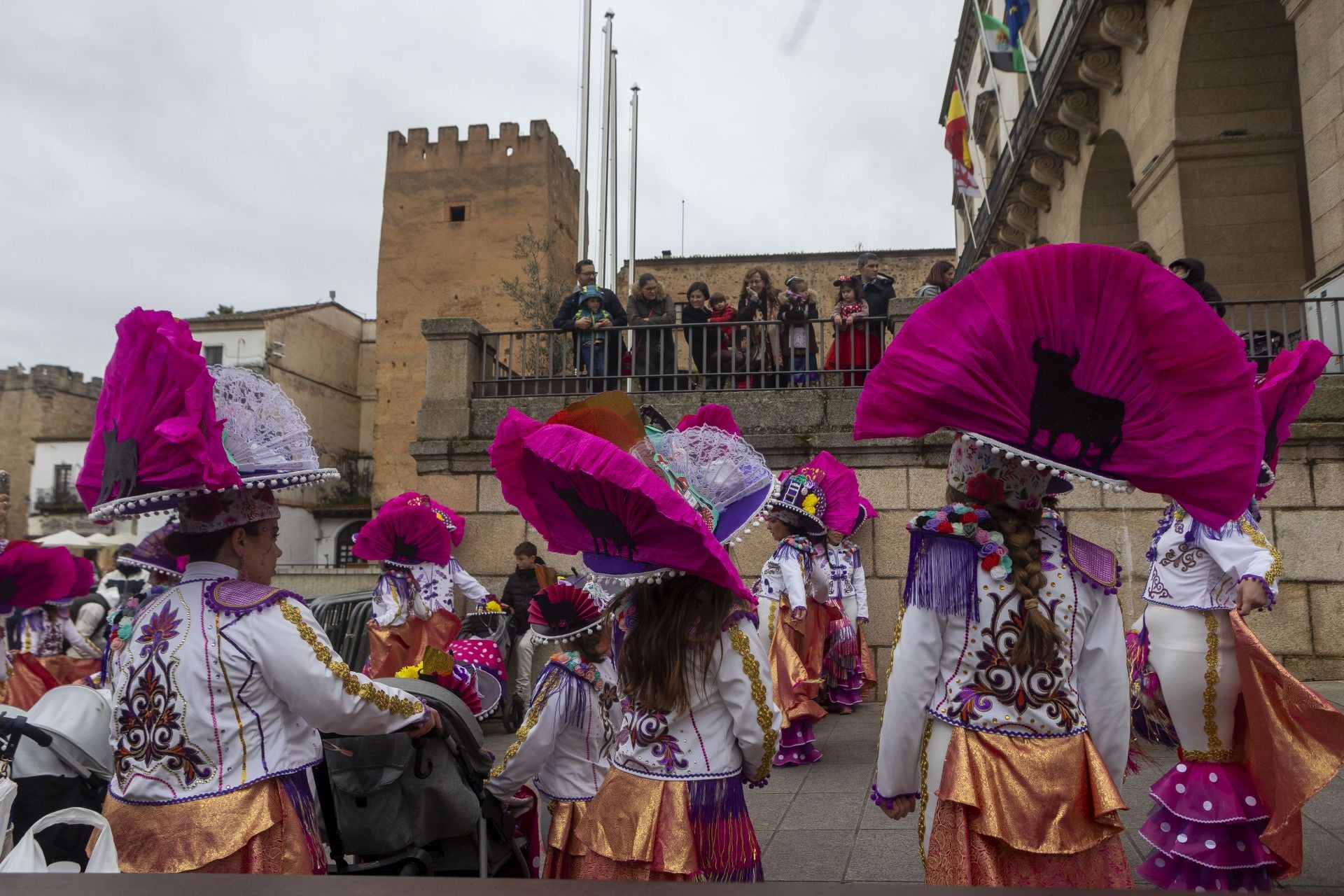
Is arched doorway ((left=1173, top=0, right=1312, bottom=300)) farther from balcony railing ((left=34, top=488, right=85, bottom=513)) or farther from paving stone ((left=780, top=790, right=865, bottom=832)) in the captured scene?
balcony railing ((left=34, top=488, right=85, bottom=513))

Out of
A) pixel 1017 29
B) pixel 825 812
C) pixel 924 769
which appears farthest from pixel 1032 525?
pixel 1017 29

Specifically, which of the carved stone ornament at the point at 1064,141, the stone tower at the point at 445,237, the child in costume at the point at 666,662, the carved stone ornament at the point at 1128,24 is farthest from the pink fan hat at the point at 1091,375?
the stone tower at the point at 445,237

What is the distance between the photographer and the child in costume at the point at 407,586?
866cm

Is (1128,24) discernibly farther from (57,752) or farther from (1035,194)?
(57,752)

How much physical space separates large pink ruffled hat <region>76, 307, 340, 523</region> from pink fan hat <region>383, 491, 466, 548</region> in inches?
233

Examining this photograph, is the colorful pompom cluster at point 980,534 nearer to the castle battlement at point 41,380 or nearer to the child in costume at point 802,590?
the child in costume at point 802,590

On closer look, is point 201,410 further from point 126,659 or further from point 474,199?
point 474,199

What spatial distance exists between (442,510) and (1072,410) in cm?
793

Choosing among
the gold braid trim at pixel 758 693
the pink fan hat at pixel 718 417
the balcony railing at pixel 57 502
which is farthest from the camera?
the balcony railing at pixel 57 502

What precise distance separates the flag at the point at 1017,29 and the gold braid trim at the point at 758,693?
1712cm

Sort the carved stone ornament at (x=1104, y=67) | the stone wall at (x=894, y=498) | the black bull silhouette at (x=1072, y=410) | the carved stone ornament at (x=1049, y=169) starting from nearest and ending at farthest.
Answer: the black bull silhouette at (x=1072, y=410) < the stone wall at (x=894, y=498) < the carved stone ornament at (x=1104, y=67) < the carved stone ornament at (x=1049, y=169)

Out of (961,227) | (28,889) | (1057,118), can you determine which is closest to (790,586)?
(28,889)

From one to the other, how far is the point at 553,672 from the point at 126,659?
1.35m

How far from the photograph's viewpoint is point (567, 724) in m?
3.56
